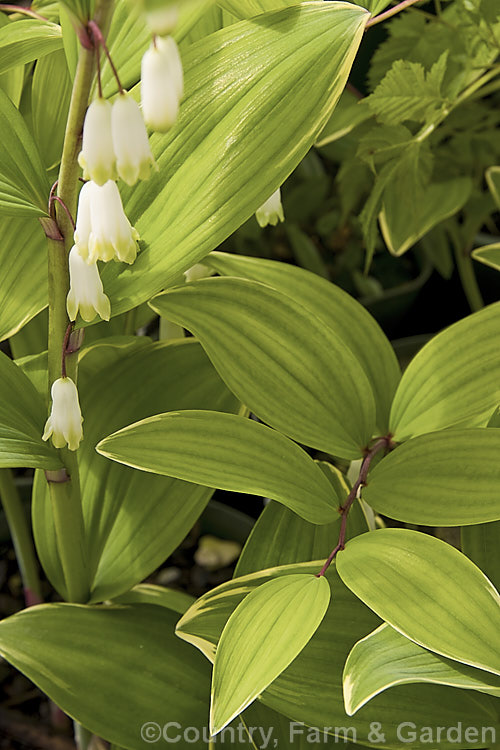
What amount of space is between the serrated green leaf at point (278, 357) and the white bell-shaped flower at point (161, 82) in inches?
6.7

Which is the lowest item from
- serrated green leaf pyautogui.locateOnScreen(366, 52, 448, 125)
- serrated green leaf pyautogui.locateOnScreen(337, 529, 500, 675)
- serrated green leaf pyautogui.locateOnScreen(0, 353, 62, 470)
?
serrated green leaf pyautogui.locateOnScreen(337, 529, 500, 675)

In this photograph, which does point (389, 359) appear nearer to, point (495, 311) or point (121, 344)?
point (495, 311)

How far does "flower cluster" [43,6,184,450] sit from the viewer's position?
0.32m

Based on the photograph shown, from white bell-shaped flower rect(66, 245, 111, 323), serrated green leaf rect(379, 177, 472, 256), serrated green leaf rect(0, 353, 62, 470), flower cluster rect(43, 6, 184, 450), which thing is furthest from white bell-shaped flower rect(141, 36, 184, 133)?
serrated green leaf rect(379, 177, 472, 256)

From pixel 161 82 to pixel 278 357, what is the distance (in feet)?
0.74

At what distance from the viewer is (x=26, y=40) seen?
47cm

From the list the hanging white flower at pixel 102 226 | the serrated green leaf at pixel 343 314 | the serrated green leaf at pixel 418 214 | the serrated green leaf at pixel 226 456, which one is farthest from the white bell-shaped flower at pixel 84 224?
the serrated green leaf at pixel 418 214

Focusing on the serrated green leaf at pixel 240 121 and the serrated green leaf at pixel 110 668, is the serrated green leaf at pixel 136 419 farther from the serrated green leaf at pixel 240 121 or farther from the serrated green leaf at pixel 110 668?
the serrated green leaf at pixel 240 121

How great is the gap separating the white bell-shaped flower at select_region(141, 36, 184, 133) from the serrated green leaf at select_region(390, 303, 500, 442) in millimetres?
296

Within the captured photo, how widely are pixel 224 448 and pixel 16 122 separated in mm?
237

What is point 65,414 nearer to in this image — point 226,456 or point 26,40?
point 226,456

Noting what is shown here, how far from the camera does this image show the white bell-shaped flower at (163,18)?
0.25 meters

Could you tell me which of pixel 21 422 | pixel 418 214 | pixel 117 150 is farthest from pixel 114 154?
pixel 418 214

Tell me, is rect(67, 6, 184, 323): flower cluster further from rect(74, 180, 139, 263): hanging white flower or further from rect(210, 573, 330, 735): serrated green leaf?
rect(210, 573, 330, 735): serrated green leaf
